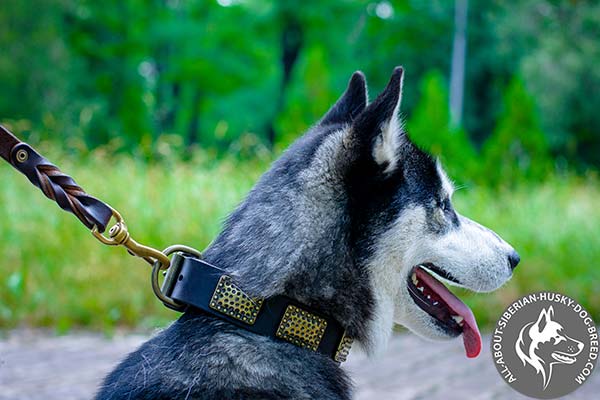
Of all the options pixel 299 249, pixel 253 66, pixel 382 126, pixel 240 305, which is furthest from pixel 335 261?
pixel 253 66

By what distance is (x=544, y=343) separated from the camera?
10.3ft

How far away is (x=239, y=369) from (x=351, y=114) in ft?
3.65

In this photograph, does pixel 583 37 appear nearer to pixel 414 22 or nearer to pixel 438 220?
pixel 438 220

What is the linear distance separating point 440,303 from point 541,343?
62 cm

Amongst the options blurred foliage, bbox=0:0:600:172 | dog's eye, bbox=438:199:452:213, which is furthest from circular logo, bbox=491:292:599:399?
blurred foliage, bbox=0:0:600:172

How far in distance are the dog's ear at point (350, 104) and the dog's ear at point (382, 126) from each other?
1.22 ft

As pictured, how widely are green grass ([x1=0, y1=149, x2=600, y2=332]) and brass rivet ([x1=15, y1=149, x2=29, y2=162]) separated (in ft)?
14.0

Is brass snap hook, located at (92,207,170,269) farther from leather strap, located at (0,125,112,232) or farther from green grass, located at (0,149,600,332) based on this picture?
green grass, located at (0,149,600,332)

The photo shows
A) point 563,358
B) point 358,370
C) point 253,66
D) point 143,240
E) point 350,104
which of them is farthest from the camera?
point 253,66

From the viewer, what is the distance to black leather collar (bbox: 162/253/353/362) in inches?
89.7

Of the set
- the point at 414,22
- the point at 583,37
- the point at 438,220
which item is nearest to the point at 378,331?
the point at 438,220

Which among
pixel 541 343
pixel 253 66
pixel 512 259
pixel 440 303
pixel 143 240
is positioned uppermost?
pixel 253 66

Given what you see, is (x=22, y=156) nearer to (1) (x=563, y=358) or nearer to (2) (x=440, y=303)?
(2) (x=440, y=303)

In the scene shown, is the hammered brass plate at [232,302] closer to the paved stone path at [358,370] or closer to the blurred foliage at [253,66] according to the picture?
the paved stone path at [358,370]
